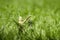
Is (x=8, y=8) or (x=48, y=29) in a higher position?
(x=8, y=8)

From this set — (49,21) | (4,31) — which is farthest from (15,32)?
(49,21)

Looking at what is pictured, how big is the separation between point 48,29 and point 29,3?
251 centimetres

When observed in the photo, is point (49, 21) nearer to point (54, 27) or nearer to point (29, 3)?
point (54, 27)

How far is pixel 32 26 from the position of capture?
15.4 ft

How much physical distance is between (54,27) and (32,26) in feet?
1.29

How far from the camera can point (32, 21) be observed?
5.04 metres

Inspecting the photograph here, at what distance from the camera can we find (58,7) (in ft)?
21.7

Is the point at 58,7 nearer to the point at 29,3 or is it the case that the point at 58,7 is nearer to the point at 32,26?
the point at 29,3

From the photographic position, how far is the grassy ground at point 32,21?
161 inches

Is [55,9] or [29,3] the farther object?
[29,3]

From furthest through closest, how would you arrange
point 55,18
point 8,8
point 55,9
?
point 55,9
point 8,8
point 55,18

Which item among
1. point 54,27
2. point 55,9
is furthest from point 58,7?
point 54,27

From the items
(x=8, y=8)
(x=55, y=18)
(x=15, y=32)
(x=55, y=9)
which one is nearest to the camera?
(x=15, y=32)

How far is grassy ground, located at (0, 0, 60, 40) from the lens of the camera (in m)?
4.10
